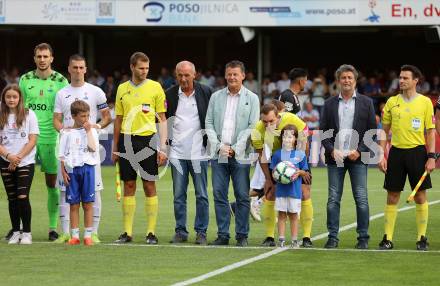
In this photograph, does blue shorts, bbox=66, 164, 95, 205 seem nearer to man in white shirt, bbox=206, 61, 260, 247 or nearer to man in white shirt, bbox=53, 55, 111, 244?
man in white shirt, bbox=53, 55, 111, 244

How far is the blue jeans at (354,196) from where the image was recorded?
13031mm

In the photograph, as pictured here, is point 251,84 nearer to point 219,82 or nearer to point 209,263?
point 219,82

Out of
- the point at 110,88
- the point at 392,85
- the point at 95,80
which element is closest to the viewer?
the point at 392,85

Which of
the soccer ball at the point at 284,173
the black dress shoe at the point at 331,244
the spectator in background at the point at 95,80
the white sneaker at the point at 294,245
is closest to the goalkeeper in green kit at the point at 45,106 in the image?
the soccer ball at the point at 284,173

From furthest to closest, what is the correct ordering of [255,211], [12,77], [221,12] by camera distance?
[12,77]
[221,12]
[255,211]

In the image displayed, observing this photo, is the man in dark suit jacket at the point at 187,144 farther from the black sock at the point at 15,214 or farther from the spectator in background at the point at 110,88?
the spectator in background at the point at 110,88

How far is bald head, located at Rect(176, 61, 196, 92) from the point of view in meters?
13.5

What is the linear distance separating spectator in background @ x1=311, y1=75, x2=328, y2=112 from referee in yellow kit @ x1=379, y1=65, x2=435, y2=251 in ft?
62.7

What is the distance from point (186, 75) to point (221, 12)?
63.7 feet

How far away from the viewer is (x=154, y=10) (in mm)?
32719

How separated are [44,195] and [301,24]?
44.4 feet

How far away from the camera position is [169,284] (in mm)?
10406

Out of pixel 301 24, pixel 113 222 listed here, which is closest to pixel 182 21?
pixel 301 24

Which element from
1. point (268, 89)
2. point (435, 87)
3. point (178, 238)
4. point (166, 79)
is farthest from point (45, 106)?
point (435, 87)
